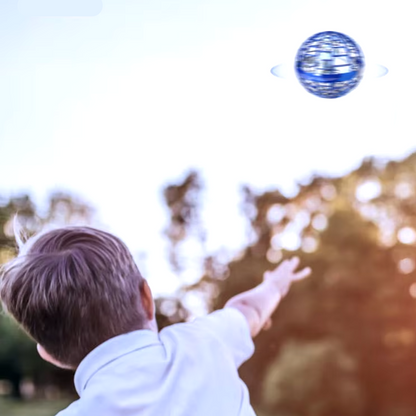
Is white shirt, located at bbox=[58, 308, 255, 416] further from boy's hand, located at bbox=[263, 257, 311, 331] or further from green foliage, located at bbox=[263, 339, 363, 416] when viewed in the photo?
green foliage, located at bbox=[263, 339, 363, 416]

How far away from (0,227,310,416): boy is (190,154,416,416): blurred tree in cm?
797

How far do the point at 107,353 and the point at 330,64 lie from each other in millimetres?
2229

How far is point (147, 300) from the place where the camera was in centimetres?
82

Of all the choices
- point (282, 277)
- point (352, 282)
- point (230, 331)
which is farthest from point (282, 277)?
point (352, 282)

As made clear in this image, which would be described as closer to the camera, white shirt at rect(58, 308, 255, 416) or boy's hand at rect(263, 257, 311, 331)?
white shirt at rect(58, 308, 255, 416)

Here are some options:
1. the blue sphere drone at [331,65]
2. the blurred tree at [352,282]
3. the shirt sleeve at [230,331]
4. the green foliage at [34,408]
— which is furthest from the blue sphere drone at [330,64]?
the green foliage at [34,408]

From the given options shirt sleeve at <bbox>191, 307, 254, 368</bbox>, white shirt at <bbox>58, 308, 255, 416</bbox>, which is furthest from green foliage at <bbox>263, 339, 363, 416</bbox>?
white shirt at <bbox>58, 308, 255, 416</bbox>

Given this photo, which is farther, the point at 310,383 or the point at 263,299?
the point at 310,383

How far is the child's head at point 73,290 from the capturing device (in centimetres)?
77

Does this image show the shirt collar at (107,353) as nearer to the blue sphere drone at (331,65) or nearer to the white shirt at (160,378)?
the white shirt at (160,378)

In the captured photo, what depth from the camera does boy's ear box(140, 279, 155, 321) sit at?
81cm

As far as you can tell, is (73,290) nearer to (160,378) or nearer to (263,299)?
(160,378)

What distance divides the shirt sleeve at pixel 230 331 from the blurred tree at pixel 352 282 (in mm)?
7840

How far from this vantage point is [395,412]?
875 centimetres
